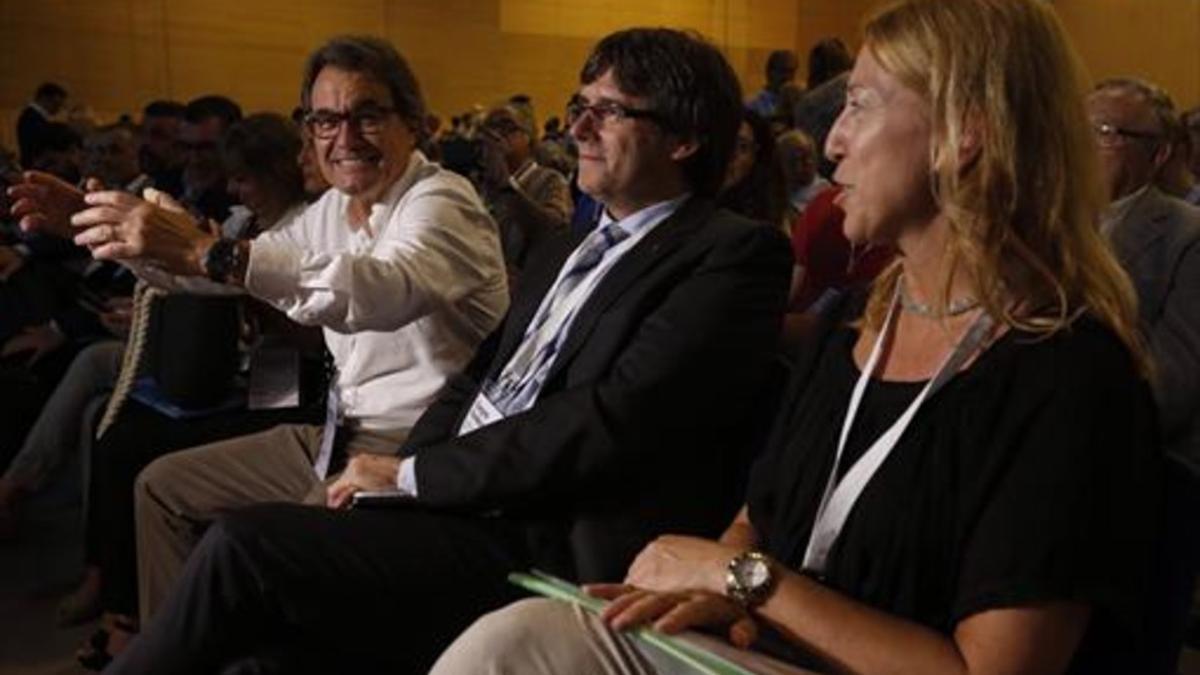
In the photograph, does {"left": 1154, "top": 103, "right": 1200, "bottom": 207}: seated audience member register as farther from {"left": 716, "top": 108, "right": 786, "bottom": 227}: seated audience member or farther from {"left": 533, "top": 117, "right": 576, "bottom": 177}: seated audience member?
{"left": 533, "top": 117, "right": 576, "bottom": 177}: seated audience member

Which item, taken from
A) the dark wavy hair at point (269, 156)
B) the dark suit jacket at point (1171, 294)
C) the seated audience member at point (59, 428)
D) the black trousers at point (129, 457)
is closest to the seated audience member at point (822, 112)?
the dark suit jacket at point (1171, 294)

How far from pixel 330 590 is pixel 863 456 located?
760mm

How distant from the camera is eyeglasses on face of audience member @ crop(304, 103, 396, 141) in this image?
2.27 m

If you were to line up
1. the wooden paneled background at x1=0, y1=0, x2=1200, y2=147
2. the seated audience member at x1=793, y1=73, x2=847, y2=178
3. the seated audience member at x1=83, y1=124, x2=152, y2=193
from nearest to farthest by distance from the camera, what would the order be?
the seated audience member at x1=793, y1=73, x2=847, y2=178
the seated audience member at x1=83, y1=124, x2=152, y2=193
the wooden paneled background at x1=0, y1=0, x2=1200, y2=147

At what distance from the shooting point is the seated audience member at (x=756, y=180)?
10.2 ft

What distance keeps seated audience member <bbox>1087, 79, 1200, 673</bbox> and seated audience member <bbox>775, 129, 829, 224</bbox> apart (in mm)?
1210

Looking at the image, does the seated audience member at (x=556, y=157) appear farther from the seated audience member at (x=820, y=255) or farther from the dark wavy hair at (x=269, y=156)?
the seated audience member at (x=820, y=255)

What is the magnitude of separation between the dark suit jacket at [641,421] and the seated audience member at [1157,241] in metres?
0.77

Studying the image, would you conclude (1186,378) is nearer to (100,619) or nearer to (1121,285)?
(1121,285)

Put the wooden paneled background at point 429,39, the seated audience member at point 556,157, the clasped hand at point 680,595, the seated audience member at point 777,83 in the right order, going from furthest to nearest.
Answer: the wooden paneled background at point 429,39
the seated audience member at point 556,157
the seated audience member at point 777,83
the clasped hand at point 680,595

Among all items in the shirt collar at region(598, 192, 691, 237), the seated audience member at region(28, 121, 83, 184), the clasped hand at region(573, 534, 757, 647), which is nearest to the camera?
the clasped hand at region(573, 534, 757, 647)

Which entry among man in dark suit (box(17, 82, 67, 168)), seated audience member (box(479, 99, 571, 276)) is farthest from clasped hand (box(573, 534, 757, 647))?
man in dark suit (box(17, 82, 67, 168))

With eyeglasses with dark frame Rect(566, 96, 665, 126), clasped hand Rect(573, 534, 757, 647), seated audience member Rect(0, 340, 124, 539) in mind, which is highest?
eyeglasses with dark frame Rect(566, 96, 665, 126)

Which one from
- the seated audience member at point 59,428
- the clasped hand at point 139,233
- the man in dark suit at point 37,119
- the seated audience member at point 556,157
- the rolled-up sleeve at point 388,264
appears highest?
the clasped hand at point 139,233
